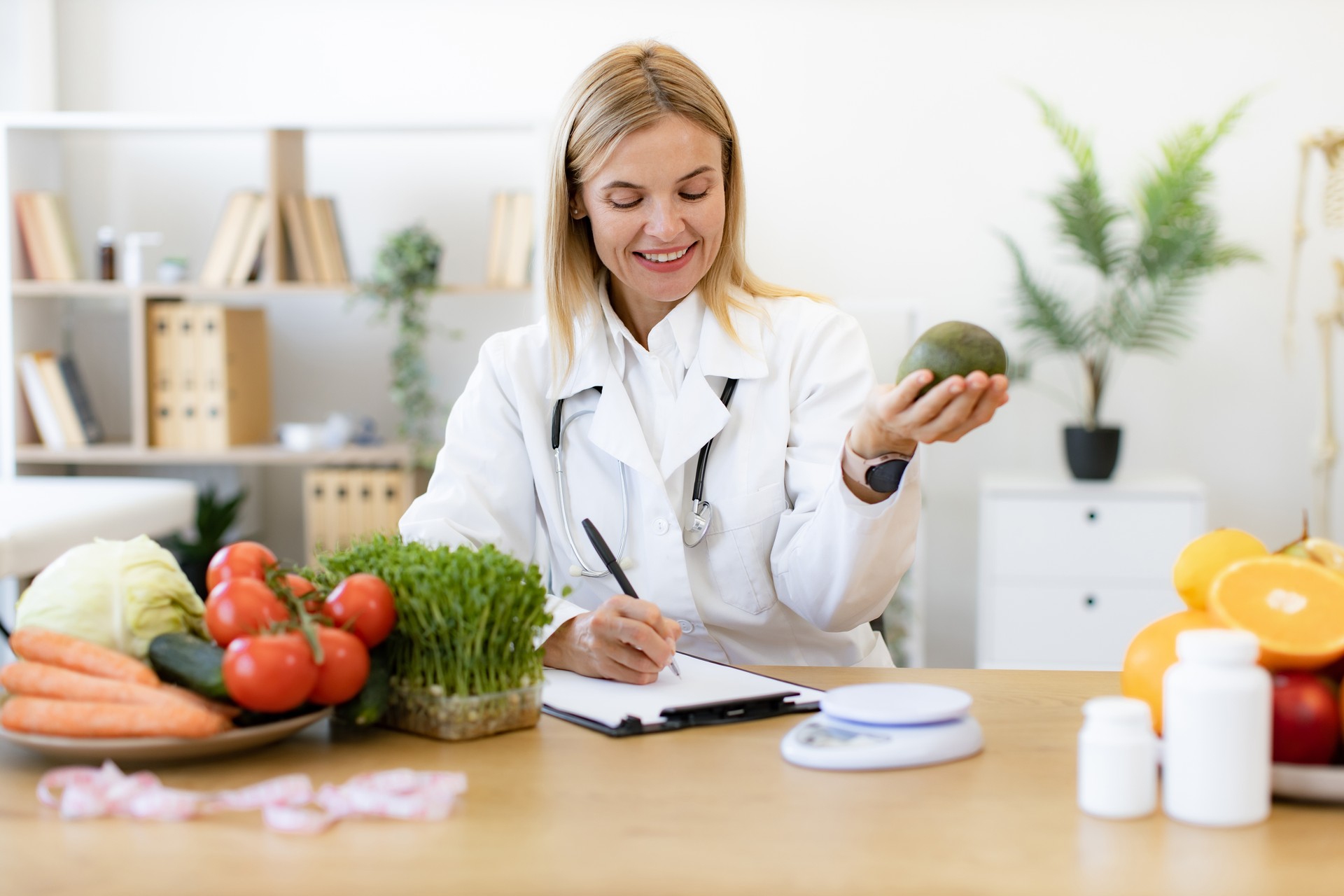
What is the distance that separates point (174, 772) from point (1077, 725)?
821 mm

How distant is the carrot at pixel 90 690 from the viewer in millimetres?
1068

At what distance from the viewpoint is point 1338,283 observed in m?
3.87

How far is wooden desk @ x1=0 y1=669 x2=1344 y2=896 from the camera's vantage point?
0.86m

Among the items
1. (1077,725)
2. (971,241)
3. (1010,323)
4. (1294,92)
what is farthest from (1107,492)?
(1077,725)

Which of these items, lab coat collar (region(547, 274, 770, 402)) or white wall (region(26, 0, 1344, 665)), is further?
white wall (region(26, 0, 1344, 665))

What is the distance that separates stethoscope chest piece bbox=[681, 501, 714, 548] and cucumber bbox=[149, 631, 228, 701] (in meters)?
0.80

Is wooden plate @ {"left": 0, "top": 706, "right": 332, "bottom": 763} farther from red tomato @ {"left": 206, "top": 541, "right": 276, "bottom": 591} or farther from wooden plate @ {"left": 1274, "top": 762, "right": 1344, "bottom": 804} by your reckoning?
wooden plate @ {"left": 1274, "top": 762, "right": 1344, "bottom": 804}

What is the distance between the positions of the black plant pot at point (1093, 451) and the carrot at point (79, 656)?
309cm

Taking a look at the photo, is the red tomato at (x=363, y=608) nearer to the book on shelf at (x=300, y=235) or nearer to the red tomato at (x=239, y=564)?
the red tomato at (x=239, y=564)

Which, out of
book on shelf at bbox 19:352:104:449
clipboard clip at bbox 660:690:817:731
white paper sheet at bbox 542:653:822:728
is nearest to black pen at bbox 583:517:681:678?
white paper sheet at bbox 542:653:822:728

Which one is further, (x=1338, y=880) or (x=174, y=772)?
(x=174, y=772)

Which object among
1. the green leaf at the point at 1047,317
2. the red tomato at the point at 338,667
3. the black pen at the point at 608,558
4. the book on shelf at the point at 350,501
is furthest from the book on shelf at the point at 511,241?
the red tomato at the point at 338,667

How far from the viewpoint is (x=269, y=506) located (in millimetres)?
4461

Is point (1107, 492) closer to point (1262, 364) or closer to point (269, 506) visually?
point (1262, 364)
